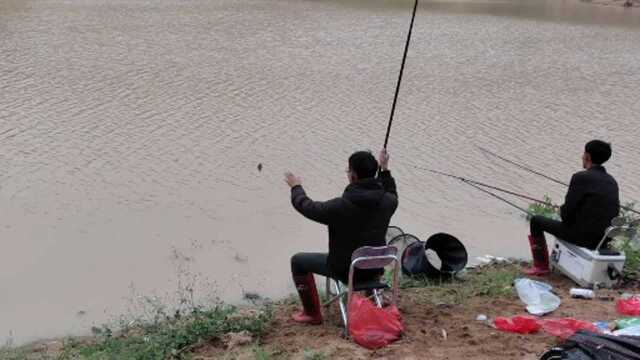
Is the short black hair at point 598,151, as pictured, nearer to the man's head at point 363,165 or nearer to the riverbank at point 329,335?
the riverbank at point 329,335

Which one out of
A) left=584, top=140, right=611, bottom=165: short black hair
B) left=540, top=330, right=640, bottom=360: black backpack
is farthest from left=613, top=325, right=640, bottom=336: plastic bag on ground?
left=584, top=140, right=611, bottom=165: short black hair

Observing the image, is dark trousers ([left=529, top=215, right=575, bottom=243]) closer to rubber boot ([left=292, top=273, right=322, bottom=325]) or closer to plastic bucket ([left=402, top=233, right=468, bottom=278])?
plastic bucket ([left=402, top=233, right=468, bottom=278])

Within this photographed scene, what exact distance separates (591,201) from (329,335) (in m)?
2.31

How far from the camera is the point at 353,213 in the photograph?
4.23 metres

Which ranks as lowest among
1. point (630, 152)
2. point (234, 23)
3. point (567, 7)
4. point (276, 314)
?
point (276, 314)

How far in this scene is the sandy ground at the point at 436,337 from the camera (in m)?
4.10

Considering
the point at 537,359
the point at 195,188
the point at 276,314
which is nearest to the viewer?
the point at 537,359

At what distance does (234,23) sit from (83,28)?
5.36 meters

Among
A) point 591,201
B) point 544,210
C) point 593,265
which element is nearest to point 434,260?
point 593,265

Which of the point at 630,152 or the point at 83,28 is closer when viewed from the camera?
the point at 630,152

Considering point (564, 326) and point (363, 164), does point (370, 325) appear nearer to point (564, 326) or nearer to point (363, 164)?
point (363, 164)

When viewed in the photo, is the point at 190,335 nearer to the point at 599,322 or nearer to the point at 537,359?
the point at 537,359

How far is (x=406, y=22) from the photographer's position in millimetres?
27422

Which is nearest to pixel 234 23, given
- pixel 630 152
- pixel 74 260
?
pixel 630 152
